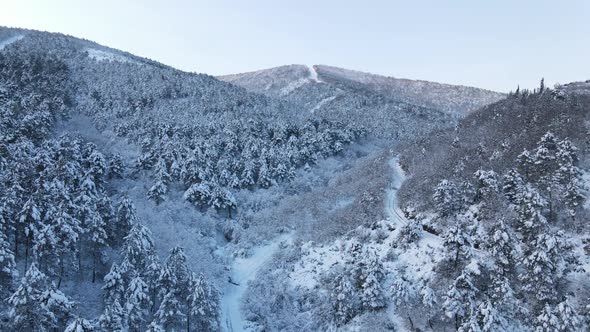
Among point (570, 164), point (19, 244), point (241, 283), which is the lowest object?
point (241, 283)

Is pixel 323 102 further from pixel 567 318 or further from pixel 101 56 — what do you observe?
pixel 567 318

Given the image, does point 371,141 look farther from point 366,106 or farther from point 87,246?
point 87,246

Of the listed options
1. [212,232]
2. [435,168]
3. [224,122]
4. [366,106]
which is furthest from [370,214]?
[366,106]

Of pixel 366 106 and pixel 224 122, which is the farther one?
pixel 366 106

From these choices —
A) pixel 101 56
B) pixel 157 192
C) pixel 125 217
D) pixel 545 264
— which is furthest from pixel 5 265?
pixel 101 56

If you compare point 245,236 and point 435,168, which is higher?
point 435,168

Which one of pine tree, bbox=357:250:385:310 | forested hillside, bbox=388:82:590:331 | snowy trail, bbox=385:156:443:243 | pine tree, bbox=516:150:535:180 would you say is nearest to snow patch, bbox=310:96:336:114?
snowy trail, bbox=385:156:443:243
